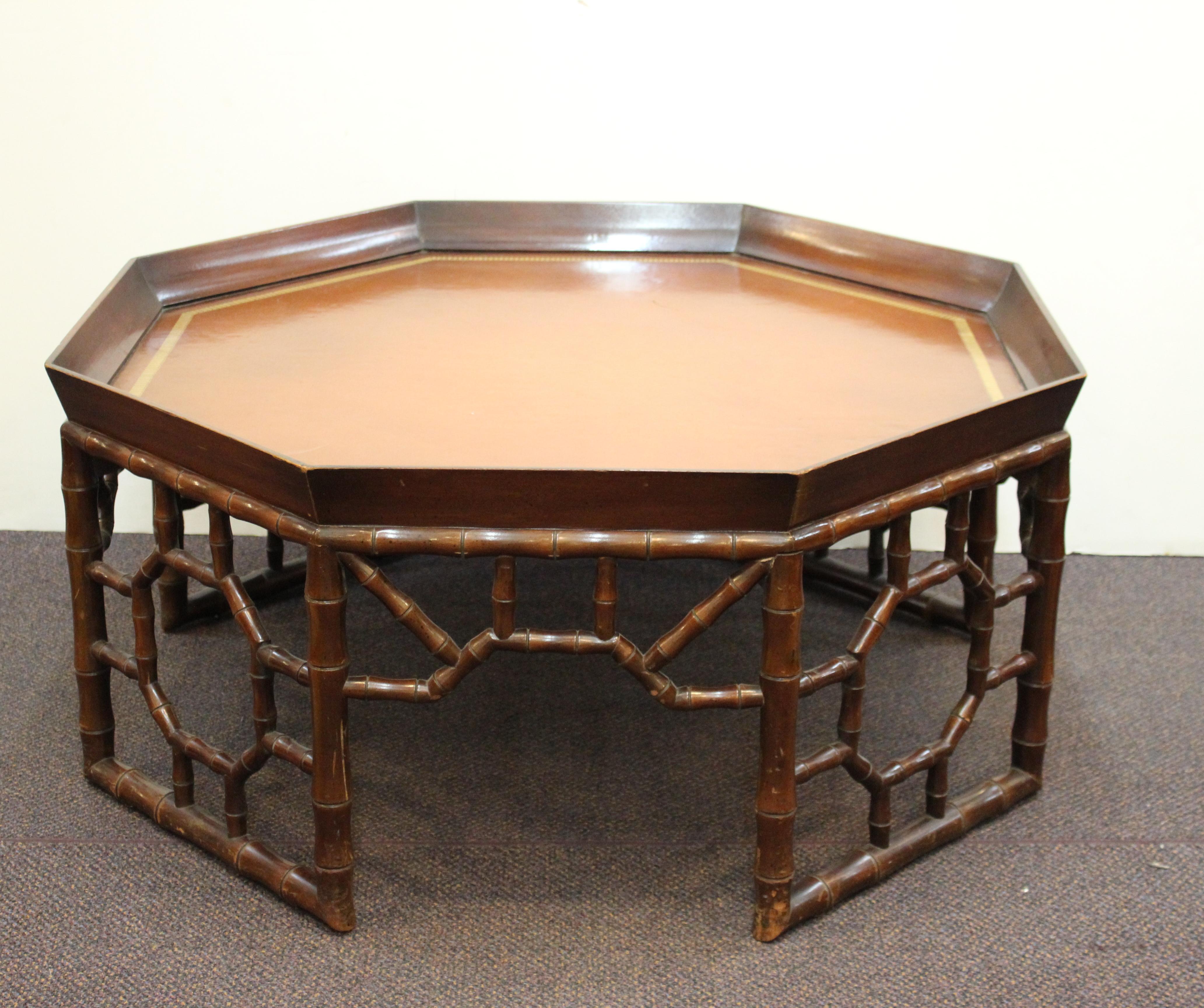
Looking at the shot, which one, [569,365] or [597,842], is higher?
[569,365]

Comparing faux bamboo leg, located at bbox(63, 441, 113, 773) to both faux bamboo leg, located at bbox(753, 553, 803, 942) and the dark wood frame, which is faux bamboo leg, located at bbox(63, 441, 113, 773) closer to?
the dark wood frame

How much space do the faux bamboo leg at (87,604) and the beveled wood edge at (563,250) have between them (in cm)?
14

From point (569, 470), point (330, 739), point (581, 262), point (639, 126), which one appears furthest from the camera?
point (639, 126)

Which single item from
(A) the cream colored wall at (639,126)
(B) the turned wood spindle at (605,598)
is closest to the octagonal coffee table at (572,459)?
(B) the turned wood spindle at (605,598)

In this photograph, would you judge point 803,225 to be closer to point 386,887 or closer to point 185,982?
point 386,887

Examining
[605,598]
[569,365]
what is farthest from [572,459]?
[569,365]

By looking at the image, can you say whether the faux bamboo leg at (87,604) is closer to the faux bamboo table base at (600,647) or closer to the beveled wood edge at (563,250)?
the faux bamboo table base at (600,647)

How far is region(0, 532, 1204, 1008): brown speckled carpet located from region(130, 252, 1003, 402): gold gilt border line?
24.3 inches

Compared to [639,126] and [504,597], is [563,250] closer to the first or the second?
[639,126]

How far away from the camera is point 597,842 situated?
199cm

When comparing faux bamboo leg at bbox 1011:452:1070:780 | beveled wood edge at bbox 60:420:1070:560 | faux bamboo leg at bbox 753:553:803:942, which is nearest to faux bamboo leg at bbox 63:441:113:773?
beveled wood edge at bbox 60:420:1070:560

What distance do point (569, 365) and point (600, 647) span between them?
49 cm

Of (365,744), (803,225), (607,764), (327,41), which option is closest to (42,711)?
(365,744)

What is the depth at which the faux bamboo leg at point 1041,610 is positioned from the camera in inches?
75.2
